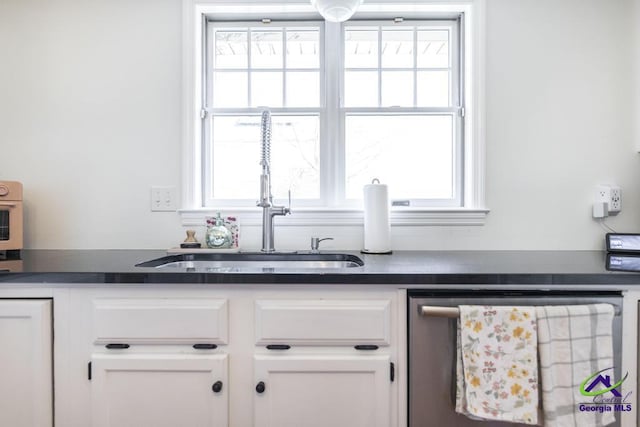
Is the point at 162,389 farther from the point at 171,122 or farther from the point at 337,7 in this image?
the point at 337,7

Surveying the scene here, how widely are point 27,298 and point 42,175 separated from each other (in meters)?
0.94

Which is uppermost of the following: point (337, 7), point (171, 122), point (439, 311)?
point (337, 7)

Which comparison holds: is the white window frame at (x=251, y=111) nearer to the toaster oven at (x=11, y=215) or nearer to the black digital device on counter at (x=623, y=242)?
the toaster oven at (x=11, y=215)

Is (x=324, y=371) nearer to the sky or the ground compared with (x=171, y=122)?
nearer to the ground

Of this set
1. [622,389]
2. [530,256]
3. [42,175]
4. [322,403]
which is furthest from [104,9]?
[622,389]

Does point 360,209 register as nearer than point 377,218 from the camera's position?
No

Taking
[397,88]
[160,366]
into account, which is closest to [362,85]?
[397,88]

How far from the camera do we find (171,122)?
1787mm

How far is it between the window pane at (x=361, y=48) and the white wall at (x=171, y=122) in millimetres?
577

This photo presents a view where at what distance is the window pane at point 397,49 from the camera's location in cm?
189

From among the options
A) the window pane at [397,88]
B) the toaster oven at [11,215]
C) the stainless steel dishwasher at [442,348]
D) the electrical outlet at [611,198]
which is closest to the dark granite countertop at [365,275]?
the stainless steel dishwasher at [442,348]

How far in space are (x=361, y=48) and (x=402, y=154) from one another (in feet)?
2.02

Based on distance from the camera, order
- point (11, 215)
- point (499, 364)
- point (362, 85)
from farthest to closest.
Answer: point (362, 85)
point (11, 215)
point (499, 364)

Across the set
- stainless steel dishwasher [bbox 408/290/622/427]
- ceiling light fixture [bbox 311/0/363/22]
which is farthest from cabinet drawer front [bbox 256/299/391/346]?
ceiling light fixture [bbox 311/0/363/22]
